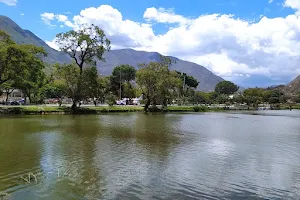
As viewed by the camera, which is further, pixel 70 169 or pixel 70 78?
pixel 70 78

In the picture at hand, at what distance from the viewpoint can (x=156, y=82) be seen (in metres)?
79.0

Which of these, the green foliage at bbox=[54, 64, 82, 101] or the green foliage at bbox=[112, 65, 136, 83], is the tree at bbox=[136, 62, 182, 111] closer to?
the green foliage at bbox=[54, 64, 82, 101]

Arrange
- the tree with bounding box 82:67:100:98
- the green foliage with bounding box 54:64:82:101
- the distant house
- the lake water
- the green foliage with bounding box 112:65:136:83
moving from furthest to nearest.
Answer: the green foliage with bounding box 112:65:136:83 < the distant house < the tree with bounding box 82:67:100:98 < the green foliage with bounding box 54:64:82:101 < the lake water

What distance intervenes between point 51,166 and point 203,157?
948 centimetres

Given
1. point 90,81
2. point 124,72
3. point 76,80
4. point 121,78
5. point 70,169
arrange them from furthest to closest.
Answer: point 124,72, point 121,78, point 90,81, point 76,80, point 70,169

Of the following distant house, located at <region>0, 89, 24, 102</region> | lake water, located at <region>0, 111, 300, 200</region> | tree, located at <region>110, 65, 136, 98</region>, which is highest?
tree, located at <region>110, 65, 136, 98</region>

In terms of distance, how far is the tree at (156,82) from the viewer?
78312 millimetres

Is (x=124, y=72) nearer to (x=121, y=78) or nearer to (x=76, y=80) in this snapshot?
(x=121, y=78)

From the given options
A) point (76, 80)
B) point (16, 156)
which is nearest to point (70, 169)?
point (16, 156)

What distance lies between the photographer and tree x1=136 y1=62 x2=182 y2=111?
78312 mm

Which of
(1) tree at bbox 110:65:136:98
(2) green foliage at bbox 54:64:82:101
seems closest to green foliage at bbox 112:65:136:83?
(1) tree at bbox 110:65:136:98

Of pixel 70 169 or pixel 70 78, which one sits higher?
pixel 70 78

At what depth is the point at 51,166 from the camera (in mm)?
17250

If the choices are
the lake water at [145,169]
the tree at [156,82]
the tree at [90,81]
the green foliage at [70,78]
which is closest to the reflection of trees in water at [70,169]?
the lake water at [145,169]
